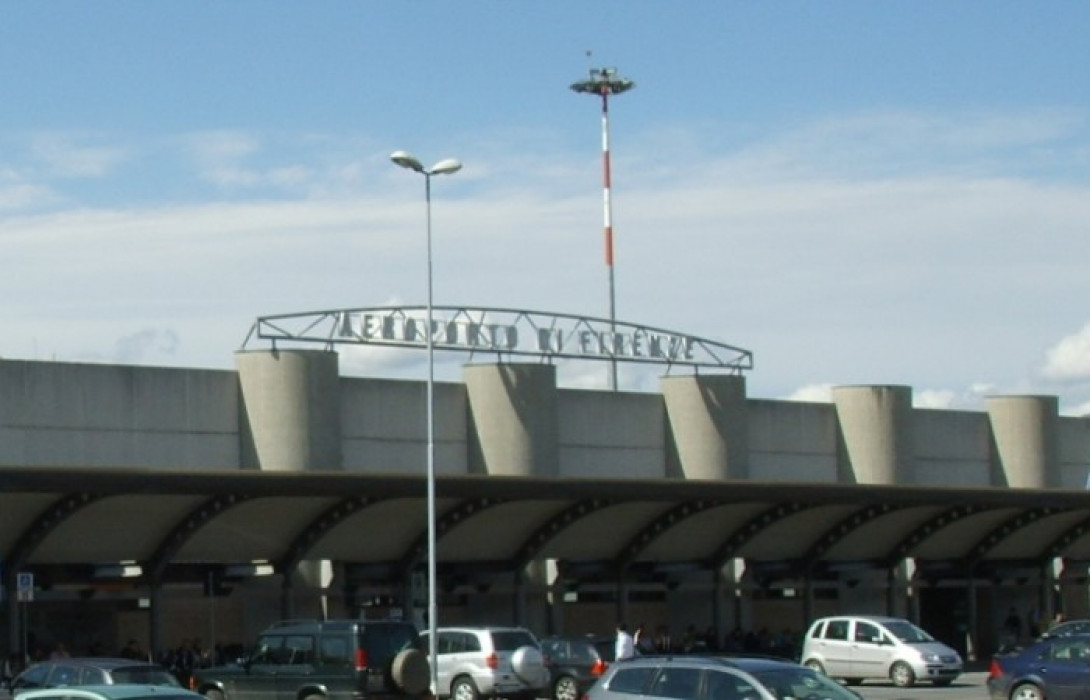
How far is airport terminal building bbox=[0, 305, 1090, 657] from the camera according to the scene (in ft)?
135

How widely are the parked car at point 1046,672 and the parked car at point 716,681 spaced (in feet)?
33.9

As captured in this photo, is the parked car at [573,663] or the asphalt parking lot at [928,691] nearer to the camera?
the parked car at [573,663]

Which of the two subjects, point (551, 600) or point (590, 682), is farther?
point (551, 600)

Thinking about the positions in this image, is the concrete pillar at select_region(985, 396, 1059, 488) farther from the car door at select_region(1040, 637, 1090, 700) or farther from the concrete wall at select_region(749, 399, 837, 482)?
the car door at select_region(1040, 637, 1090, 700)

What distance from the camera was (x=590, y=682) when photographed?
40.6 metres

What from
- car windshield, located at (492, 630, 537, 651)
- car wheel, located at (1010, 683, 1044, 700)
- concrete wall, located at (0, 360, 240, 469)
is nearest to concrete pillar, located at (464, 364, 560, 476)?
concrete wall, located at (0, 360, 240, 469)

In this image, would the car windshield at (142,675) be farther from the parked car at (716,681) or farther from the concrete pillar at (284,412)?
the concrete pillar at (284,412)

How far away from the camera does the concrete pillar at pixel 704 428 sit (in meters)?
51.2

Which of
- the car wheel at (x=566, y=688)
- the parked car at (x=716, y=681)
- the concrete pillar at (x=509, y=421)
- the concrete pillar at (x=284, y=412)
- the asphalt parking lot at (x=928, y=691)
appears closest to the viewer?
the parked car at (x=716, y=681)

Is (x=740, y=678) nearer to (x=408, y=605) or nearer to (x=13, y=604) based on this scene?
(x=13, y=604)

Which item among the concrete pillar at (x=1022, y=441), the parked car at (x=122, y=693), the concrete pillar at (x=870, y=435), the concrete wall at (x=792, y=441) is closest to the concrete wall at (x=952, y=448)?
the concrete pillar at (x=1022, y=441)

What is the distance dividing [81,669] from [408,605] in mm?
16052

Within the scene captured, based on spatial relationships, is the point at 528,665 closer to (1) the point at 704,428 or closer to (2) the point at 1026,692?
(2) the point at 1026,692

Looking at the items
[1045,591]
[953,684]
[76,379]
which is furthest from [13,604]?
[1045,591]
